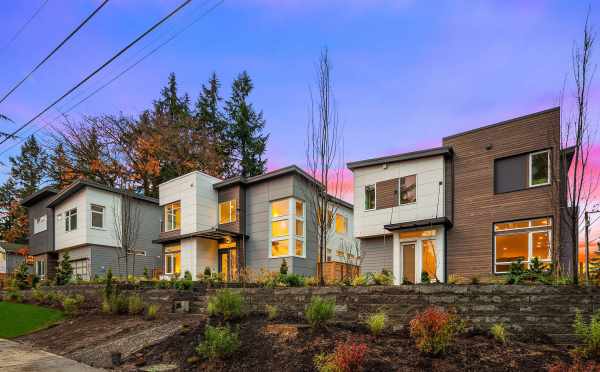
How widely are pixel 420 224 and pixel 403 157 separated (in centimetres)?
284

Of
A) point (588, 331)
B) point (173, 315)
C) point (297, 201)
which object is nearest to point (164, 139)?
point (297, 201)

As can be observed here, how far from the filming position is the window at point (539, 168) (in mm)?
13906

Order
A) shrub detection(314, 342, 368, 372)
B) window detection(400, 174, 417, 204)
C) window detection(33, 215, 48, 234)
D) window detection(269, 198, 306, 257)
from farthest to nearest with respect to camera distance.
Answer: window detection(33, 215, 48, 234), window detection(269, 198, 306, 257), window detection(400, 174, 417, 204), shrub detection(314, 342, 368, 372)

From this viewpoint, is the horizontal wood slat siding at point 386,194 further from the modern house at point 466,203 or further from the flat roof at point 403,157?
the flat roof at point 403,157

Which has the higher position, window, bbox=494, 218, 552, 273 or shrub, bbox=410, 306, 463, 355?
window, bbox=494, 218, 552, 273

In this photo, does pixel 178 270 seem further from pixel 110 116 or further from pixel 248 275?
pixel 110 116

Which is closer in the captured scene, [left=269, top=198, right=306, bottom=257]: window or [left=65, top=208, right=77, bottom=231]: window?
[left=269, top=198, right=306, bottom=257]: window

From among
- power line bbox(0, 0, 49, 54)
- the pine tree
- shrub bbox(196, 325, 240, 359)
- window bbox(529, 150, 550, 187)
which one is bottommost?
shrub bbox(196, 325, 240, 359)

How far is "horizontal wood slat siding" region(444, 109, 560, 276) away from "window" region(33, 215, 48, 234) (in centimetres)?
2756

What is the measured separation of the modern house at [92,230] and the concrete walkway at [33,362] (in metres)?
13.5

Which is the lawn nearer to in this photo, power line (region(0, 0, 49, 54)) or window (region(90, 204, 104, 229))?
power line (region(0, 0, 49, 54))

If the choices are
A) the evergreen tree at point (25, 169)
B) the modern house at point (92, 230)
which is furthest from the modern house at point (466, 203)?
the evergreen tree at point (25, 169)

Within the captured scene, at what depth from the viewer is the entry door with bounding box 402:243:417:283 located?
1639 cm

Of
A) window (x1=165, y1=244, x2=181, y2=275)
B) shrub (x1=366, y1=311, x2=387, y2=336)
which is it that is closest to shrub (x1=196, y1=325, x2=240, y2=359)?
shrub (x1=366, y1=311, x2=387, y2=336)
